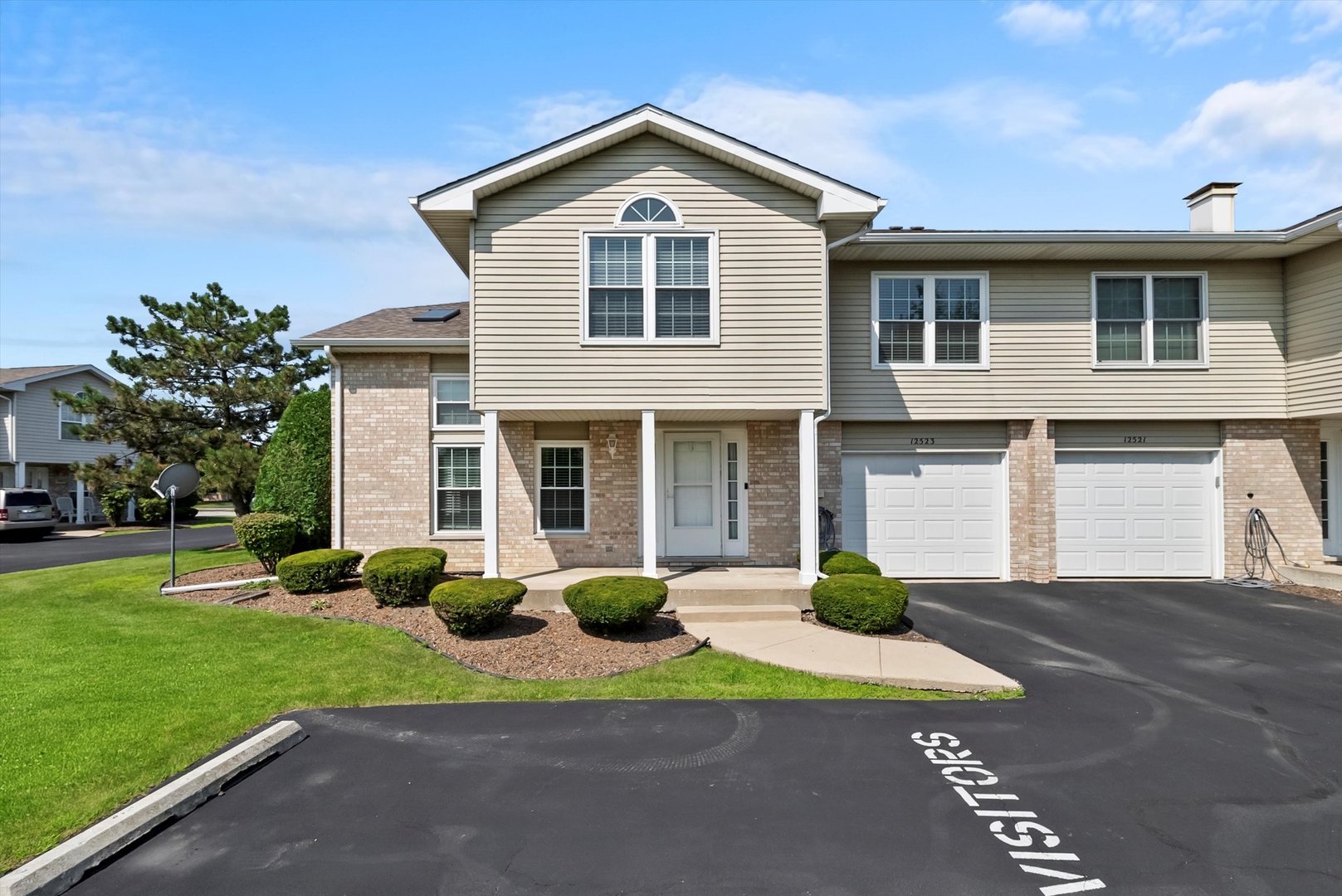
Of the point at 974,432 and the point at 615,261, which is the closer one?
the point at 615,261

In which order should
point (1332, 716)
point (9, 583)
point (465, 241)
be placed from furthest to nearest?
point (9, 583) < point (465, 241) < point (1332, 716)

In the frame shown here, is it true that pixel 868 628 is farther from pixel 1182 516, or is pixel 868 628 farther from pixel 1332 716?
pixel 1182 516

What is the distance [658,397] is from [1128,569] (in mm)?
9299

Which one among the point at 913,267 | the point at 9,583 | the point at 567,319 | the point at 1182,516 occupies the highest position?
the point at 913,267

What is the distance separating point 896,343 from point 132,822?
455 inches

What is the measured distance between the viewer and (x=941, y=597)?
35.1ft

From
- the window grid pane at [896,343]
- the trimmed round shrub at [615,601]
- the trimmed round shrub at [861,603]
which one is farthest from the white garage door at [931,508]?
the trimmed round shrub at [615,601]

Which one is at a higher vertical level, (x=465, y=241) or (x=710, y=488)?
(x=465, y=241)

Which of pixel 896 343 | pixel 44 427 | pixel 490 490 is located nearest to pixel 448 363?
pixel 490 490

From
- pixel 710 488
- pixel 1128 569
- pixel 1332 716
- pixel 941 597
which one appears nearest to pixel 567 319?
pixel 710 488

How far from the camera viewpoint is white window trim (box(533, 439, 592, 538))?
11.6 metres

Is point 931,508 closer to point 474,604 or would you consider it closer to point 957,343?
point 957,343

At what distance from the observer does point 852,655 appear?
749cm

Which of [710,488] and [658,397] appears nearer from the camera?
[658,397]
